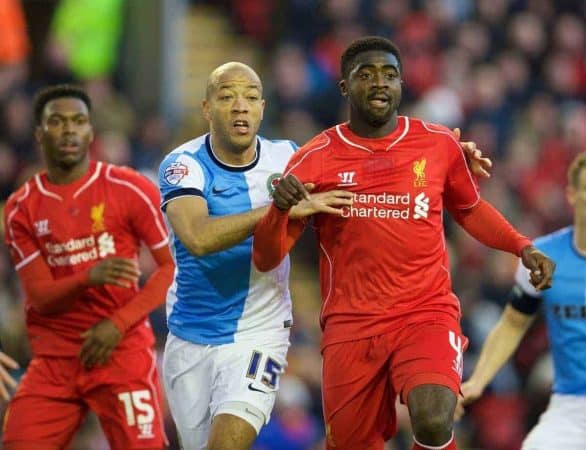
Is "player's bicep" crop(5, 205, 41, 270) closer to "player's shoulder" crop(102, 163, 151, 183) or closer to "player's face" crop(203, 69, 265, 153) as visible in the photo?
"player's shoulder" crop(102, 163, 151, 183)

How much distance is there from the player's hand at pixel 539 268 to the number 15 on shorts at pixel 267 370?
1.43 meters

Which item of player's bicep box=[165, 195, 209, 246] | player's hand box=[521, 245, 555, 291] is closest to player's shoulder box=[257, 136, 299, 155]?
player's bicep box=[165, 195, 209, 246]

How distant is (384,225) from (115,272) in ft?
4.82

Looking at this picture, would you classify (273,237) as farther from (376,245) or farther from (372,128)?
(372,128)

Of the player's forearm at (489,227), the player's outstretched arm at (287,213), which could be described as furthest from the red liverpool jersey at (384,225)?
the player's forearm at (489,227)

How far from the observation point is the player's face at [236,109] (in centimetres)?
812

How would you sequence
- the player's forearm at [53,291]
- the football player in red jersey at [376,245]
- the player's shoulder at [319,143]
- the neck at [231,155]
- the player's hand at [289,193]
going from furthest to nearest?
the player's forearm at [53,291]
the neck at [231,155]
the player's shoulder at [319,143]
the football player in red jersey at [376,245]
the player's hand at [289,193]

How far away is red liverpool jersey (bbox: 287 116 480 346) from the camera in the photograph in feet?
25.1

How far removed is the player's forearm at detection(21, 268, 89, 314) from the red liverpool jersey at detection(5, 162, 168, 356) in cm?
10

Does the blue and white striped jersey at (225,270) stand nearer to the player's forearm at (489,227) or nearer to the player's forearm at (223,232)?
the player's forearm at (223,232)

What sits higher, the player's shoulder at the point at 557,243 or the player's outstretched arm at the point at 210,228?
the player's outstretched arm at the point at 210,228

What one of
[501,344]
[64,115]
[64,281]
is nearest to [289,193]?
[64,281]

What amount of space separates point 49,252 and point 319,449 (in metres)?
4.58

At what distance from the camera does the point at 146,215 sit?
343 inches
